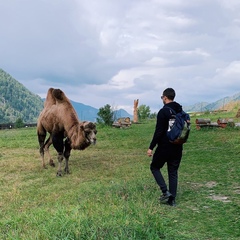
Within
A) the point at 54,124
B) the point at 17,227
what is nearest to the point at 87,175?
the point at 54,124

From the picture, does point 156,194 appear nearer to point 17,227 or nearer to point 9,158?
point 17,227

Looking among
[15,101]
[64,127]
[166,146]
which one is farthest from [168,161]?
[15,101]

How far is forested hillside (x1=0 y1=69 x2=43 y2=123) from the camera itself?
527 feet

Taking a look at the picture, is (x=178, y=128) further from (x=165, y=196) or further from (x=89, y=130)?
(x=89, y=130)

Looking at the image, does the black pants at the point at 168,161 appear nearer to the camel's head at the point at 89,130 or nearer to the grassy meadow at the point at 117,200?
the grassy meadow at the point at 117,200

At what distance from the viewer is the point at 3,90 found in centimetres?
18100

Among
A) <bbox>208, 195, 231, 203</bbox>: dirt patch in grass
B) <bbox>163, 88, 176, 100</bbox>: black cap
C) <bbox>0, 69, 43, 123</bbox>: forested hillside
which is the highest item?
<bbox>0, 69, 43, 123</bbox>: forested hillside

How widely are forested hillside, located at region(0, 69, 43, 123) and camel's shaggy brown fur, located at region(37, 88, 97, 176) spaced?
147100 millimetres

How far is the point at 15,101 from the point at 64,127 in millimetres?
177066

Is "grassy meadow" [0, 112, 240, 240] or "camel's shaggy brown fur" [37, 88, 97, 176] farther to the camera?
"camel's shaggy brown fur" [37, 88, 97, 176]

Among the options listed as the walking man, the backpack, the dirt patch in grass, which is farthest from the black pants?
the dirt patch in grass

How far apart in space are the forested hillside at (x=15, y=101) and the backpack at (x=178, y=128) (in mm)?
151879

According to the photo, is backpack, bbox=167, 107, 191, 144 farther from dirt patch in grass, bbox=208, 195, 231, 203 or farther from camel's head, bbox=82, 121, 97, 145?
camel's head, bbox=82, 121, 97, 145

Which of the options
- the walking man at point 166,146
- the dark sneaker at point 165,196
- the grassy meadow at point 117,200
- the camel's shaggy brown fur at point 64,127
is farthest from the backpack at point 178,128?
the camel's shaggy brown fur at point 64,127
